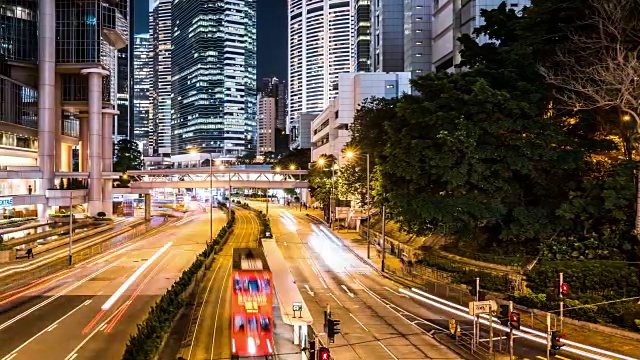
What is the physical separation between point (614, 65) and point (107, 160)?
90.2 meters

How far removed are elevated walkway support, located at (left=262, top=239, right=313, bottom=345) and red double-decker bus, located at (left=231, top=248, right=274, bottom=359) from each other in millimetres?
761

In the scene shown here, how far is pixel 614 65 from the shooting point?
30.0 metres

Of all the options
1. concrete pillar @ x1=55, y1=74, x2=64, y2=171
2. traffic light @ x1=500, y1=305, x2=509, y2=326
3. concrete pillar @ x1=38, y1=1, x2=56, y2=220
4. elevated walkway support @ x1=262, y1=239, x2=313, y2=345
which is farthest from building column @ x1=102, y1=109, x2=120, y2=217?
traffic light @ x1=500, y1=305, x2=509, y2=326

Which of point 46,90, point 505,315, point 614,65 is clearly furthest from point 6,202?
point 614,65

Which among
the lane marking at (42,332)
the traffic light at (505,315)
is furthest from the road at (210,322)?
the traffic light at (505,315)

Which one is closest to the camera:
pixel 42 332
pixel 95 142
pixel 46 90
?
pixel 42 332

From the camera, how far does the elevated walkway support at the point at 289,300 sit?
2098 cm

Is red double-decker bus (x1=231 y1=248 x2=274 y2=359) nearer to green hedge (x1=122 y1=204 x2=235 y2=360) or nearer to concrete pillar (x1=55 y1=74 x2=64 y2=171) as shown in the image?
green hedge (x1=122 y1=204 x2=235 y2=360)

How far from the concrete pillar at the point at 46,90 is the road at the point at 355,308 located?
49.9 metres

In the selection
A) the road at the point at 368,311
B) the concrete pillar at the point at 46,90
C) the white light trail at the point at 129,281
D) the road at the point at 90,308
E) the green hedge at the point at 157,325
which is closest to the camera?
the green hedge at the point at 157,325

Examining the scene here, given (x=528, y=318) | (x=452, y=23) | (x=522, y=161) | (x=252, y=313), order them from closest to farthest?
1. (x=252, y=313)
2. (x=528, y=318)
3. (x=522, y=161)
4. (x=452, y=23)

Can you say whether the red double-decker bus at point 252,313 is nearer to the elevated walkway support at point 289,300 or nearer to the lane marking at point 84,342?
the elevated walkway support at point 289,300

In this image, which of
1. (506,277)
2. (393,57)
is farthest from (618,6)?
(393,57)

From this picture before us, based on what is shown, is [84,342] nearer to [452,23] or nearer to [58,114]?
[452,23]
